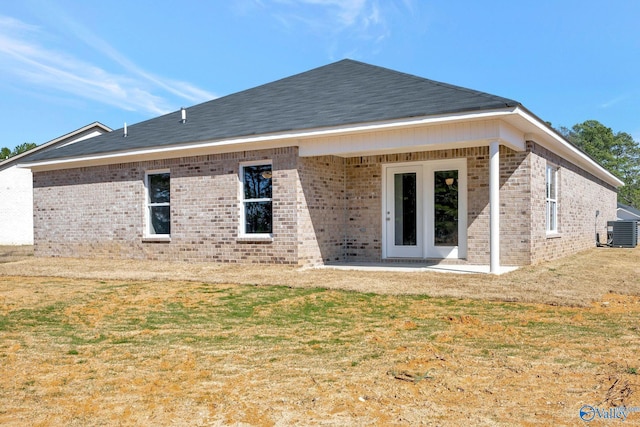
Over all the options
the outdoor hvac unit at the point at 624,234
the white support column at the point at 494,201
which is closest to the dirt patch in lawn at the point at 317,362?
the white support column at the point at 494,201

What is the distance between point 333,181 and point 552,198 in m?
5.90

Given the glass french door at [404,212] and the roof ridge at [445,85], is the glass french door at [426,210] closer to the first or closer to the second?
the glass french door at [404,212]

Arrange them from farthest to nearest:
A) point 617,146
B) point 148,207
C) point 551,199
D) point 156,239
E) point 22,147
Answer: point 617,146 → point 22,147 → point 148,207 → point 156,239 → point 551,199

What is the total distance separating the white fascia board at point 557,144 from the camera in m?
10.2

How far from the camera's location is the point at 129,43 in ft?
49.3

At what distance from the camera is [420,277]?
9.38 meters

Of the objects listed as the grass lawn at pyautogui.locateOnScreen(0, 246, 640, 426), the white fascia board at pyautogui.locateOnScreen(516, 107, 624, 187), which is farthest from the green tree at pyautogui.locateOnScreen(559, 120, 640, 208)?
the grass lawn at pyautogui.locateOnScreen(0, 246, 640, 426)

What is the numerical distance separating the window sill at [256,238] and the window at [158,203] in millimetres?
2587

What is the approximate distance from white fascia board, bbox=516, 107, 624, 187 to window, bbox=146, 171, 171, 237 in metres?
8.84

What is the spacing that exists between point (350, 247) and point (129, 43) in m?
8.72

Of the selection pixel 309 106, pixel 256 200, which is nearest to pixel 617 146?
pixel 309 106

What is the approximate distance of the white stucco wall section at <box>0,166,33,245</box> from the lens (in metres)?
25.5

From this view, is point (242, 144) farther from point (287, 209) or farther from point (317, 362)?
point (317, 362)

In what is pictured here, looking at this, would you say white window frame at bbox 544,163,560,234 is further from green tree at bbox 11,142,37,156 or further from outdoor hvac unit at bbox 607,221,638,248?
green tree at bbox 11,142,37,156
